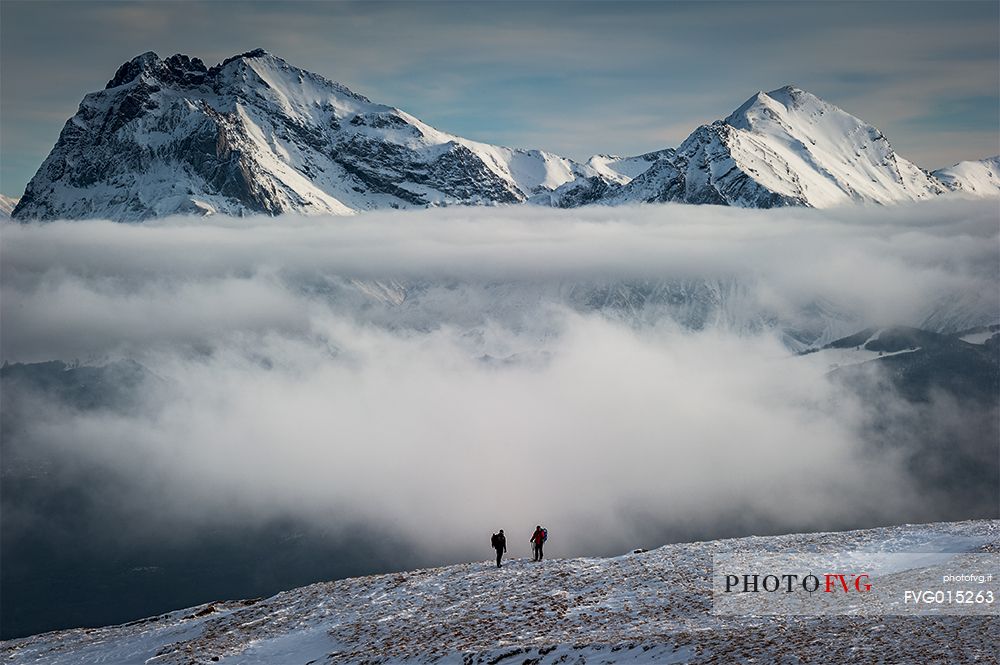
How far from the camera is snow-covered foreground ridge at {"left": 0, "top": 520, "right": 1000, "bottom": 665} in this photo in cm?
3516

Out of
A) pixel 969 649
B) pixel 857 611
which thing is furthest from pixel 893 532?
pixel 969 649

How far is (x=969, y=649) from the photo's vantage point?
32438mm

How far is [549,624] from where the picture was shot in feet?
140

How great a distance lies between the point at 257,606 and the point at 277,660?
483 inches

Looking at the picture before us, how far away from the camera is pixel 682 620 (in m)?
40.2

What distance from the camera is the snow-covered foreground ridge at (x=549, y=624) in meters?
35.2

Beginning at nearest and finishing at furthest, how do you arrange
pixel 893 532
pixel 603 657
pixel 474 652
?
pixel 603 657
pixel 474 652
pixel 893 532

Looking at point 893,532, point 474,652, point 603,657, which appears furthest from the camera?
point 893,532

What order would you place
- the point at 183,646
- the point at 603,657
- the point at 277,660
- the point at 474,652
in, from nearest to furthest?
the point at 603,657, the point at 474,652, the point at 277,660, the point at 183,646

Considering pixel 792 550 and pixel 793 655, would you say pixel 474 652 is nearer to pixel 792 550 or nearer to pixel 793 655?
pixel 793 655

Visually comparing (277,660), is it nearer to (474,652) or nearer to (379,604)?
(379,604)

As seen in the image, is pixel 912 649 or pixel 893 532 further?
pixel 893 532

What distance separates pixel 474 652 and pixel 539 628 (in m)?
3.75

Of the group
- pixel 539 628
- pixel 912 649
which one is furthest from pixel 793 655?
pixel 539 628
